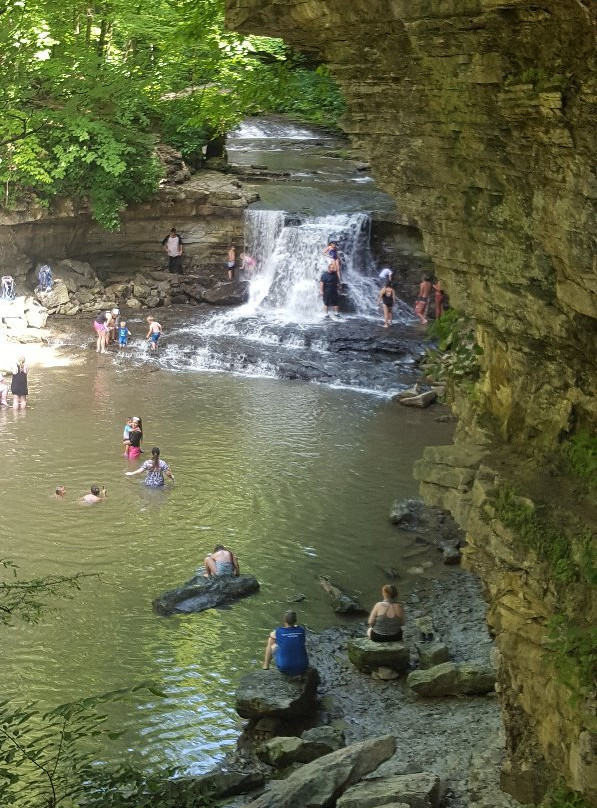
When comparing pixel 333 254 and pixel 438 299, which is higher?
pixel 333 254

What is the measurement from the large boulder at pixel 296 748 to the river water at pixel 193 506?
0.59m

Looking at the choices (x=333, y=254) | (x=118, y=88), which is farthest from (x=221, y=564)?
(x=333, y=254)

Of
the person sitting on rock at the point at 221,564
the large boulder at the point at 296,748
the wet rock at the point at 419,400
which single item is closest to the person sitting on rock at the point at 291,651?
the large boulder at the point at 296,748

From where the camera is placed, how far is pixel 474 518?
7.68 m

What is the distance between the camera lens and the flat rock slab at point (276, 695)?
35.2 ft

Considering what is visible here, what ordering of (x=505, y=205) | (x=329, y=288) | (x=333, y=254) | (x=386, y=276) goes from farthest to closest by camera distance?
1. (x=386, y=276)
2. (x=333, y=254)
3. (x=329, y=288)
4. (x=505, y=205)

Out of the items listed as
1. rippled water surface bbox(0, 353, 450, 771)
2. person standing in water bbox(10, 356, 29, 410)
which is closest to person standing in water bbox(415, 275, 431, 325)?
rippled water surface bbox(0, 353, 450, 771)

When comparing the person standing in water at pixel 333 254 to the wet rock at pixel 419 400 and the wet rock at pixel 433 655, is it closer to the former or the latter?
the wet rock at pixel 419 400

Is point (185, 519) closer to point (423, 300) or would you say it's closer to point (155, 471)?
point (155, 471)

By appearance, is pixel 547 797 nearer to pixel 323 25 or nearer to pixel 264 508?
pixel 323 25

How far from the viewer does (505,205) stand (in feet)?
24.1

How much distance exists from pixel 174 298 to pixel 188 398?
22.4ft

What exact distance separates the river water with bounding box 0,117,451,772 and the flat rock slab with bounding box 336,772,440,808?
1.59m

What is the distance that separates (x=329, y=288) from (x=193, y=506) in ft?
37.1
